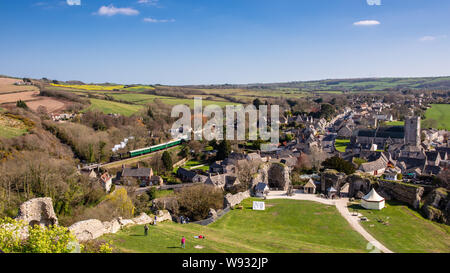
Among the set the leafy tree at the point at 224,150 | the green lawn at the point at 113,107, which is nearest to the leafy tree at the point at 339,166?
the leafy tree at the point at 224,150

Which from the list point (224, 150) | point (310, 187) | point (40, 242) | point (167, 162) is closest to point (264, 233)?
point (310, 187)

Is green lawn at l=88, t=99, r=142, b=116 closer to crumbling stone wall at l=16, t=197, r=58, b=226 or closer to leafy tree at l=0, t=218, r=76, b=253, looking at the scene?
crumbling stone wall at l=16, t=197, r=58, b=226

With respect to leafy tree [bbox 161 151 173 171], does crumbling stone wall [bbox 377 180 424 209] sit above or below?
above

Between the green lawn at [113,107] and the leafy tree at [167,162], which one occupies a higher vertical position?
the green lawn at [113,107]

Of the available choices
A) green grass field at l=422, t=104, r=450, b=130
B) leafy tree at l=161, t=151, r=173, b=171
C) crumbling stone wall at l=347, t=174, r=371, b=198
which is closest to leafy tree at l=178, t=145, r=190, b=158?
leafy tree at l=161, t=151, r=173, b=171

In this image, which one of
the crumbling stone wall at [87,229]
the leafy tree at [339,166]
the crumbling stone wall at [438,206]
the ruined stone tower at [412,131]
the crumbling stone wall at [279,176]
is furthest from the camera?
the ruined stone tower at [412,131]

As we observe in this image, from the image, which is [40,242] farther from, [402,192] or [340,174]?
[340,174]

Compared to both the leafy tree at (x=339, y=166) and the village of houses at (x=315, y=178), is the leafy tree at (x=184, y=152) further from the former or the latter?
the leafy tree at (x=339, y=166)
